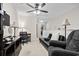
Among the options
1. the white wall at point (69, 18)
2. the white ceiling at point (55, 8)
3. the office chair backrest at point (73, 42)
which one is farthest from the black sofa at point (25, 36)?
the office chair backrest at point (73, 42)

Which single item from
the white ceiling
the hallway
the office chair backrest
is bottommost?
the hallway

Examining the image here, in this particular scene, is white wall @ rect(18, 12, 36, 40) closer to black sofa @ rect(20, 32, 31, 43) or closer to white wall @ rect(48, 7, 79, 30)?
black sofa @ rect(20, 32, 31, 43)

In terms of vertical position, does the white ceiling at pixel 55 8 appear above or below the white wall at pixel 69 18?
above

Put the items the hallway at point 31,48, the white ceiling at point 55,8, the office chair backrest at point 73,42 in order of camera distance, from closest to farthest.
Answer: the office chair backrest at point 73,42 → the white ceiling at point 55,8 → the hallway at point 31,48

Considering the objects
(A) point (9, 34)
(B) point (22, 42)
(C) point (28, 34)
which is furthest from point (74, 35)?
(A) point (9, 34)

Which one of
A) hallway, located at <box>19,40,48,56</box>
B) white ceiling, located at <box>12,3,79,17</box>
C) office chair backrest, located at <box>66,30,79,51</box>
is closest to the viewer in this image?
office chair backrest, located at <box>66,30,79,51</box>

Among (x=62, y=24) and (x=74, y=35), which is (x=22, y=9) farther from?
(x=74, y=35)

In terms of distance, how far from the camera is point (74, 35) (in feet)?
8.14

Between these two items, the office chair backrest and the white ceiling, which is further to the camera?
the white ceiling

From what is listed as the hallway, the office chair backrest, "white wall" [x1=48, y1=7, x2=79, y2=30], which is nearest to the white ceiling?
"white wall" [x1=48, y1=7, x2=79, y2=30]

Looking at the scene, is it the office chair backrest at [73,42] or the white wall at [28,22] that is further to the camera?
the white wall at [28,22]

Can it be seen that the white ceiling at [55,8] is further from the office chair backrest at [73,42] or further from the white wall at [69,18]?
the office chair backrest at [73,42]

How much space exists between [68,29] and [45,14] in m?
0.76

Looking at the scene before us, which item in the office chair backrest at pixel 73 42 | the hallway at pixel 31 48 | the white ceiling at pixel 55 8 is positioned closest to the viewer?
the office chair backrest at pixel 73 42
